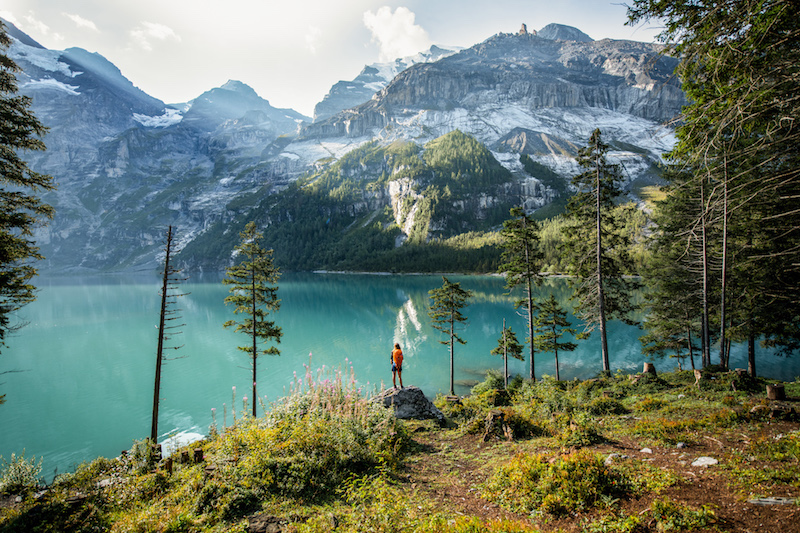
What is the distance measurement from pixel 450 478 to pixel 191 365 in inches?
1564

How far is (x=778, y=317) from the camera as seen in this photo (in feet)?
58.0

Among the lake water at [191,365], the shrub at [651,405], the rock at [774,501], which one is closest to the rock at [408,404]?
the lake water at [191,365]

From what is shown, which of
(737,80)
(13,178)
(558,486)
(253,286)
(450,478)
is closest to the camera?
(558,486)

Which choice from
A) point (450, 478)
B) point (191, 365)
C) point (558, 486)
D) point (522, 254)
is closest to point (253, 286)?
point (450, 478)

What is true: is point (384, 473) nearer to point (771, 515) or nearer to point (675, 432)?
point (771, 515)

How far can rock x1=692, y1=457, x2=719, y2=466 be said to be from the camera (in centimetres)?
638

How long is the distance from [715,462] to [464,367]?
28392mm

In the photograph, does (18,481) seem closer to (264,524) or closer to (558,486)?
(264,524)

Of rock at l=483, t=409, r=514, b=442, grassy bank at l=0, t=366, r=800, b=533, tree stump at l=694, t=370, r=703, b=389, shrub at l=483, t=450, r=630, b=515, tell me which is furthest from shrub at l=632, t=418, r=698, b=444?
tree stump at l=694, t=370, r=703, b=389

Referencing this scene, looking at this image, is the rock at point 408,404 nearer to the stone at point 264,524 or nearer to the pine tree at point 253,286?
the stone at point 264,524

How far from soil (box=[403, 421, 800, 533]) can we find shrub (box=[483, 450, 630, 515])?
0.74ft

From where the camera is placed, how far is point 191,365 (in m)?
38.2

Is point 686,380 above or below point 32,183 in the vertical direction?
below

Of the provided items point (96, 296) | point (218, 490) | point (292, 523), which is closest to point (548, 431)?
point (292, 523)
